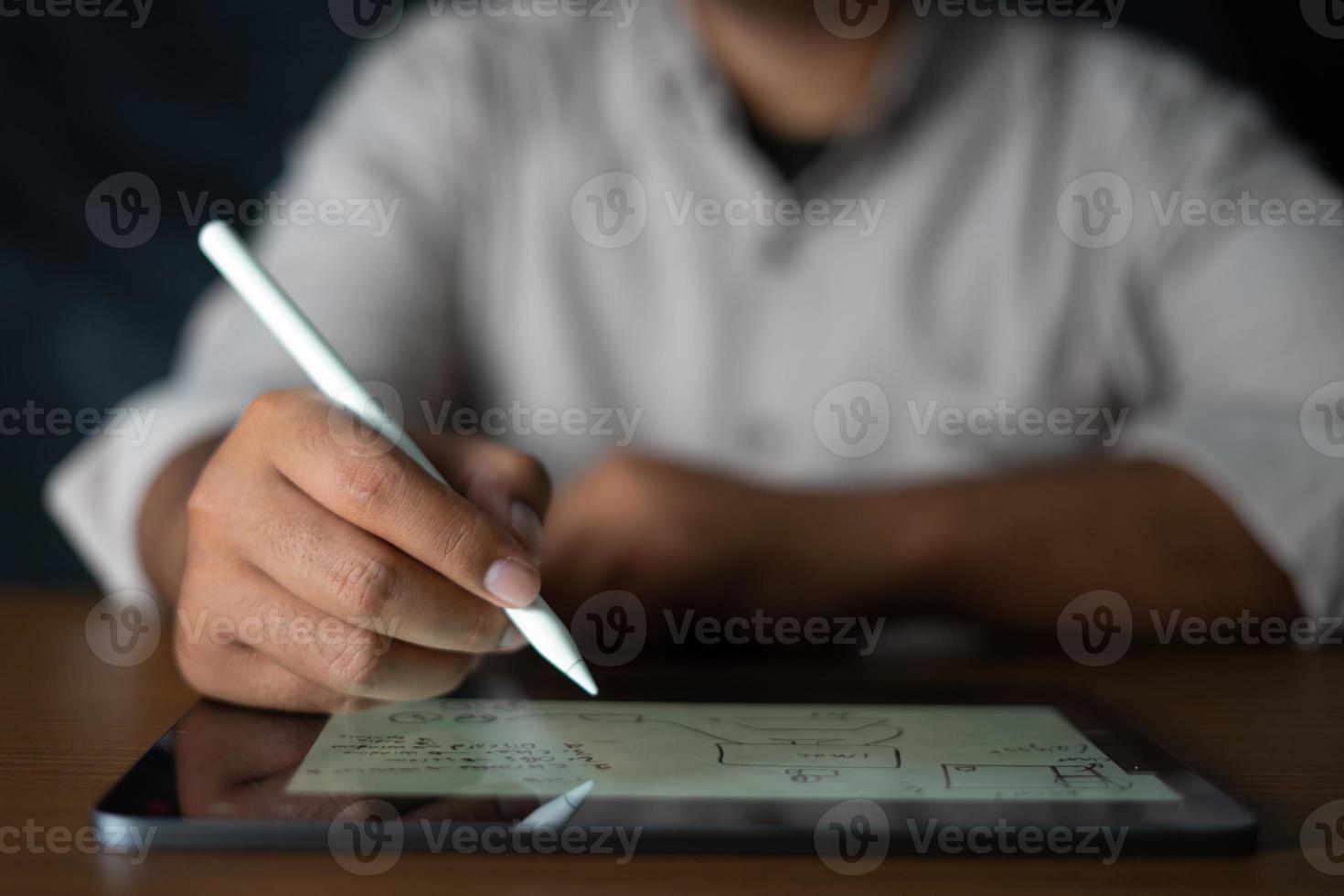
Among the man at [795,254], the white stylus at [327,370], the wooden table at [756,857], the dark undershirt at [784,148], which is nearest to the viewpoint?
the wooden table at [756,857]

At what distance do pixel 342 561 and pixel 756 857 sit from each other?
18cm

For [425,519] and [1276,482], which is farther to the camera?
[1276,482]

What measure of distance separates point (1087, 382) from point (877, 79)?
1.05 feet

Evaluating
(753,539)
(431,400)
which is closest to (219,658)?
(753,539)

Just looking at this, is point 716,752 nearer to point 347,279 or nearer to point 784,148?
point 347,279

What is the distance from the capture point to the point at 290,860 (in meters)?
0.28

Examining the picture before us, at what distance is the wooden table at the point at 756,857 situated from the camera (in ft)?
0.90

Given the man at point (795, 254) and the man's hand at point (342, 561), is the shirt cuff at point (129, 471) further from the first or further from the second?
the man's hand at point (342, 561)

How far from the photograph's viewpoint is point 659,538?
628 mm

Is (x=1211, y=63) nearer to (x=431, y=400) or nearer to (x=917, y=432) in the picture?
(x=917, y=432)

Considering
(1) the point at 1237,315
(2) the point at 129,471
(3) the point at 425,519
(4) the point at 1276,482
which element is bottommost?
(2) the point at 129,471

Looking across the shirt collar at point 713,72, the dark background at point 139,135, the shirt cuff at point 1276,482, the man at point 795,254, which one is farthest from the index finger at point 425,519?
the dark background at point 139,135

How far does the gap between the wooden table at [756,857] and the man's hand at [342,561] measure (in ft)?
0.18

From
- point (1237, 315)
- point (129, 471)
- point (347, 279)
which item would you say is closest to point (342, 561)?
point (129, 471)
